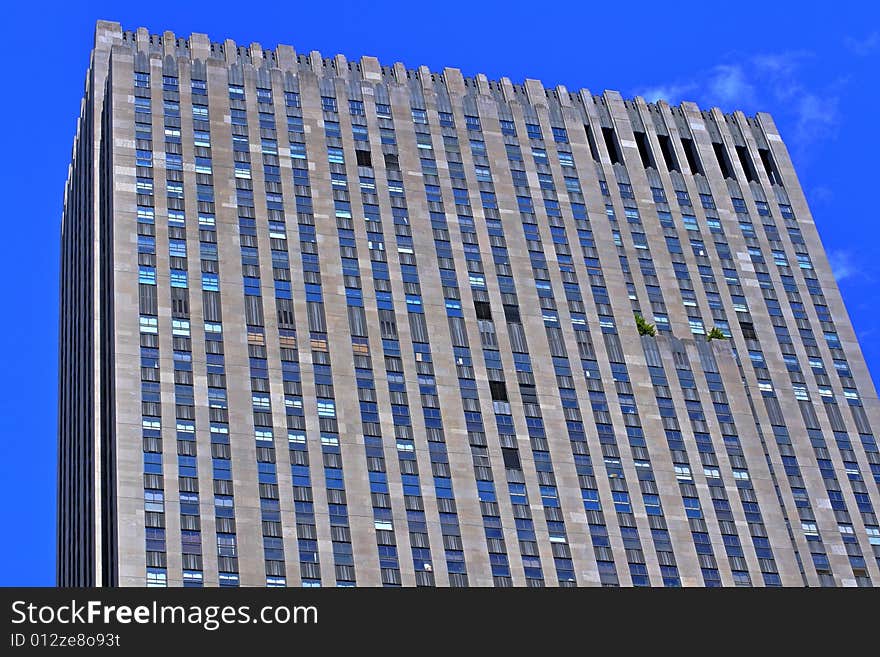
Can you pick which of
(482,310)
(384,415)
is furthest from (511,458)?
(482,310)

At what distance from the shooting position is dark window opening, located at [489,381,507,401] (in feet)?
603

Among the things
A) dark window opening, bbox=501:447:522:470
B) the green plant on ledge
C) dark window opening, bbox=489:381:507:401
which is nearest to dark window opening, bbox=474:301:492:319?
dark window opening, bbox=489:381:507:401

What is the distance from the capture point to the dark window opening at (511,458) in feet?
585

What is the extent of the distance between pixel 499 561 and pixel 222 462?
25392 mm

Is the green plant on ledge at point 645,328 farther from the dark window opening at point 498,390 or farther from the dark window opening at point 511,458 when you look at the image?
the dark window opening at point 511,458

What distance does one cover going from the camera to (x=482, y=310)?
19150cm

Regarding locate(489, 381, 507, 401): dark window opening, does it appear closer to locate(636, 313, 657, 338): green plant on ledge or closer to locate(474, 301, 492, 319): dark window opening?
locate(474, 301, 492, 319): dark window opening

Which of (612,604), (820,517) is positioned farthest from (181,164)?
(612,604)

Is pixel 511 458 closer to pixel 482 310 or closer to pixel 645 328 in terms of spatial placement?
pixel 482 310

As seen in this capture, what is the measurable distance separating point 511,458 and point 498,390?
26.7 feet

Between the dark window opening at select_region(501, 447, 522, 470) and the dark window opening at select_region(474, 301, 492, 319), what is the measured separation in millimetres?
16751

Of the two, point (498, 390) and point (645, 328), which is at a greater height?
point (645, 328)

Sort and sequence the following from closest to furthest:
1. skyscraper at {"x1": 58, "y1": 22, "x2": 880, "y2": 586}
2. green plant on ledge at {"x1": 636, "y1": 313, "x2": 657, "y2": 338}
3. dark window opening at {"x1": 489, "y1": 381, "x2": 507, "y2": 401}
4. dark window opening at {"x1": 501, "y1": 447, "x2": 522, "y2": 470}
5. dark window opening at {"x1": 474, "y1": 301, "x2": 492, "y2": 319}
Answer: skyscraper at {"x1": 58, "y1": 22, "x2": 880, "y2": 586} → dark window opening at {"x1": 501, "y1": 447, "x2": 522, "y2": 470} → dark window opening at {"x1": 489, "y1": 381, "x2": 507, "y2": 401} → dark window opening at {"x1": 474, "y1": 301, "x2": 492, "y2": 319} → green plant on ledge at {"x1": 636, "y1": 313, "x2": 657, "y2": 338}

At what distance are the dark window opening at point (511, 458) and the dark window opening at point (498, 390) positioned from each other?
19.8 feet
